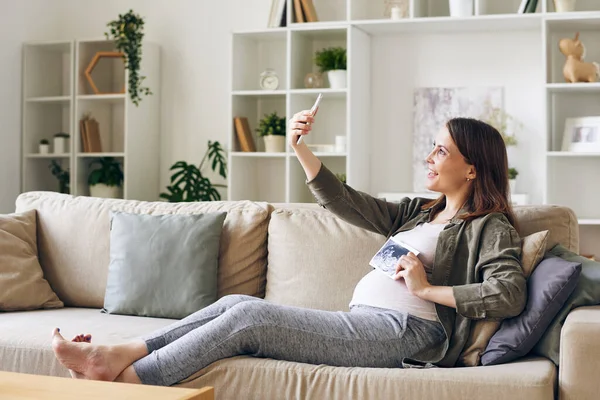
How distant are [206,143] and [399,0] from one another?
147cm

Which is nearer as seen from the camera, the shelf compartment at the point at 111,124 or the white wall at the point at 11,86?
the white wall at the point at 11,86

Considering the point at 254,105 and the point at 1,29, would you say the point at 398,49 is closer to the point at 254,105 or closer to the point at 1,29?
the point at 254,105

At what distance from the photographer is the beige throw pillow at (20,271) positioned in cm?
301

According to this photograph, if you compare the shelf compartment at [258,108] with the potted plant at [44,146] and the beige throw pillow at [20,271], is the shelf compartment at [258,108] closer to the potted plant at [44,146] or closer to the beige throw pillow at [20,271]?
the potted plant at [44,146]

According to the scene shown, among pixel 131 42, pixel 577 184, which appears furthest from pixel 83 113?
pixel 577 184

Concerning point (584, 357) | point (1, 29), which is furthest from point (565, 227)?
point (1, 29)

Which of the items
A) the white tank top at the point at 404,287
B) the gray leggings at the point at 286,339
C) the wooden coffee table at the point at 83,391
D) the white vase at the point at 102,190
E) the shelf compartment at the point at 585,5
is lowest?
the wooden coffee table at the point at 83,391

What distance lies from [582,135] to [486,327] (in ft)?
7.34

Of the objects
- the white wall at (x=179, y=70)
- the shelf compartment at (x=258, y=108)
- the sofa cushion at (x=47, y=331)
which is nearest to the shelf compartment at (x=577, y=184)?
the shelf compartment at (x=258, y=108)

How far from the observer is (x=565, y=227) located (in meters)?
2.60

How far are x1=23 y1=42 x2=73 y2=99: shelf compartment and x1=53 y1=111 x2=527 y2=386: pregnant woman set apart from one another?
3196mm

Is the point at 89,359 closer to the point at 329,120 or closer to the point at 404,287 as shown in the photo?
the point at 404,287

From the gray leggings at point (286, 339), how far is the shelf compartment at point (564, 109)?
238 cm

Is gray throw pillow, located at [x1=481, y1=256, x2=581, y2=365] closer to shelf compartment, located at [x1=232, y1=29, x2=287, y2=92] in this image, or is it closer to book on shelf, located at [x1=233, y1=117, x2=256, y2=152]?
book on shelf, located at [x1=233, y1=117, x2=256, y2=152]
